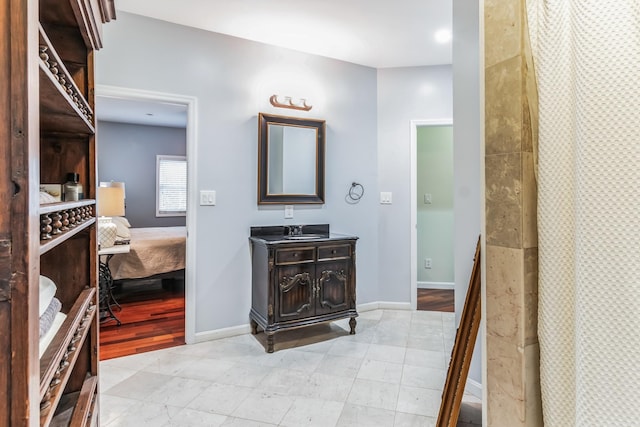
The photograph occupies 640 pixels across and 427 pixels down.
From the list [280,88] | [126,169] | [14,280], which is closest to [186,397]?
[14,280]

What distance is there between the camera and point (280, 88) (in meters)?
3.19

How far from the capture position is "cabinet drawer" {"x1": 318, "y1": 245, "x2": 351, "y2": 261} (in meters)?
2.89

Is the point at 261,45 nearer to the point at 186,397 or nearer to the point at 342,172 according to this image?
the point at 342,172

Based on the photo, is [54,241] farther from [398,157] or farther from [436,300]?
[436,300]

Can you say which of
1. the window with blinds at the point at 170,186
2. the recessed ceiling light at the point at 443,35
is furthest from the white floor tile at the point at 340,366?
the window with blinds at the point at 170,186

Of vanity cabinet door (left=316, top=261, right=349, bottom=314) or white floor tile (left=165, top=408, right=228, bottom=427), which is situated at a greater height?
vanity cabinet door (left=316, top=261, right=349, bottom=314)

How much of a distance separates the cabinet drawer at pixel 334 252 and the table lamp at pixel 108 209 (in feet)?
6.41

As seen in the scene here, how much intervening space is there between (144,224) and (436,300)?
17.2ft

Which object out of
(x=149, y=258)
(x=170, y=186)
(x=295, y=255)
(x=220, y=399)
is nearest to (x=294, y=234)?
(x=295, y=255)

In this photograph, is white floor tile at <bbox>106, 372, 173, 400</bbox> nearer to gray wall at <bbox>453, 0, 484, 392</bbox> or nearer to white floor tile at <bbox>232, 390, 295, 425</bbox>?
white floor tile at <bbox>232, 390, 295, 425</bbox>

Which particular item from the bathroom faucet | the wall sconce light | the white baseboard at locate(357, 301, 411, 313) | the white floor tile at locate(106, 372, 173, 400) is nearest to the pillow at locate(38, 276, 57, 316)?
the white floor tile at locate(106, 372, 173, 400)

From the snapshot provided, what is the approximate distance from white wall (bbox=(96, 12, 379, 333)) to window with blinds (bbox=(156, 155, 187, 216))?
3.94 meters

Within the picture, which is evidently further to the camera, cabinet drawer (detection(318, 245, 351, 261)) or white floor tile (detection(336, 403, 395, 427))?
cabinet drawer (detection(318, 245, 351, 261))

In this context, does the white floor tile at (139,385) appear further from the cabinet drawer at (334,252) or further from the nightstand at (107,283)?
the cabinet drawer at (334,252)
